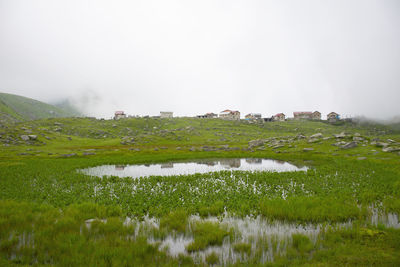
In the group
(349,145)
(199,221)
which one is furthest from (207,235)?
(349,145)

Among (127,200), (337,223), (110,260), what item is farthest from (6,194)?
(337,223)

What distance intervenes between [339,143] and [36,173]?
67.8m

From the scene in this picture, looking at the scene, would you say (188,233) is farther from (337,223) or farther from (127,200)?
(337,223)

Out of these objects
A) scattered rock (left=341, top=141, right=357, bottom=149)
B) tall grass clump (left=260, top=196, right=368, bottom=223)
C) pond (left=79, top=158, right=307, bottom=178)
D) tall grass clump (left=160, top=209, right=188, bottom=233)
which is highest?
scattered rock (left=341, top=141, right=357, bottom=149)

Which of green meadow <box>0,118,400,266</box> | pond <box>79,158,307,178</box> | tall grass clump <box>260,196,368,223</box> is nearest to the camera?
green meadow <box>0,118,400,266</box>

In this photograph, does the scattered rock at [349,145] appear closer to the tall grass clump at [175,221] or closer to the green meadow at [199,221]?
the green meadow at [199,221]

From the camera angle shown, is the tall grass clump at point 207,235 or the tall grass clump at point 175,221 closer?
the tall grass clump at point 207,235

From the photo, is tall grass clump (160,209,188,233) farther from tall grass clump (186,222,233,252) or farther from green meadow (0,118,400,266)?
tall grass clump (186,222,233,252)

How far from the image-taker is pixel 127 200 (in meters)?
17.4

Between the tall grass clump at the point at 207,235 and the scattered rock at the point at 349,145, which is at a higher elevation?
the scattered rock at the point at 349,145

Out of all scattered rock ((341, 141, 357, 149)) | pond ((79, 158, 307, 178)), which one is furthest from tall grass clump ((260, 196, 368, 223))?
scattered rock ((341, 141, 357, 149))

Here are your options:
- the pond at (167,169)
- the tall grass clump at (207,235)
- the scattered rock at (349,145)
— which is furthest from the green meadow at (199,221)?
the scattered rock at (349,145)

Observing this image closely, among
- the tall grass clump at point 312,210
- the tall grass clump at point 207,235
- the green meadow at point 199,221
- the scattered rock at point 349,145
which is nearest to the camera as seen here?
the green meadow at point 199,221

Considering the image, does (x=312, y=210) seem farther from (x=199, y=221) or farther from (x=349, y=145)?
(x=349, y=145)
